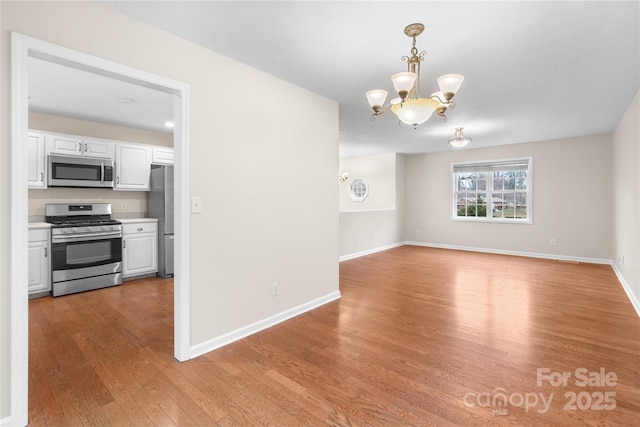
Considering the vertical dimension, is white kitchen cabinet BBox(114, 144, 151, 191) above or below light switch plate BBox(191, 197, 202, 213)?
above

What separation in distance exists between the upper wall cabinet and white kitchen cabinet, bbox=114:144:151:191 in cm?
15

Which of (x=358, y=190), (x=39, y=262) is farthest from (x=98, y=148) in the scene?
(x=358, y=190)

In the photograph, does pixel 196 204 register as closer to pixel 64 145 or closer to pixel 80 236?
pixel 80 236

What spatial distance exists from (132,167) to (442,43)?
4.74 metres

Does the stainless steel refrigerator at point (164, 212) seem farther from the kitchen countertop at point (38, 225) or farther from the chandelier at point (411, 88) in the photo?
the chandelier at point (411, 88)

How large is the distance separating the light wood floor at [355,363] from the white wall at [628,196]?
0.54 m

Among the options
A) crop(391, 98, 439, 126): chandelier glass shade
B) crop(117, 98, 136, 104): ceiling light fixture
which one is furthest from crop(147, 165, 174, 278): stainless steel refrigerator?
crop(391, 98, 439, 126): chandelier glass shade

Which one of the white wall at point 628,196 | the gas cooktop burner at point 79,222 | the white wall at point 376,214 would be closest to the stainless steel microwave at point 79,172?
the gas cooktop burner at point 79,222

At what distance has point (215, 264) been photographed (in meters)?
2.61

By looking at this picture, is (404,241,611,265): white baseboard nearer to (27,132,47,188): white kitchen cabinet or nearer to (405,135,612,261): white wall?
(405,135,612,261): white wall

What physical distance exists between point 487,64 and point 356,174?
20.2 ft

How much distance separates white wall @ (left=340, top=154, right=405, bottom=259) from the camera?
6.61 metres

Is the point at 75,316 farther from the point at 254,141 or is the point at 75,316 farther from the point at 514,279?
the point at 514,279

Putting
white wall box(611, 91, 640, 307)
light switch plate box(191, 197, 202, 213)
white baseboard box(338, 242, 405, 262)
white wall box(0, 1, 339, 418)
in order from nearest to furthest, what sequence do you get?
white wall box(0, 1, 339, 418)
light switch plate box(191, 197, 202, 213)
white wall box(611, 91, 640, 307)
white baseboard box(338, 242, 405, 262)
